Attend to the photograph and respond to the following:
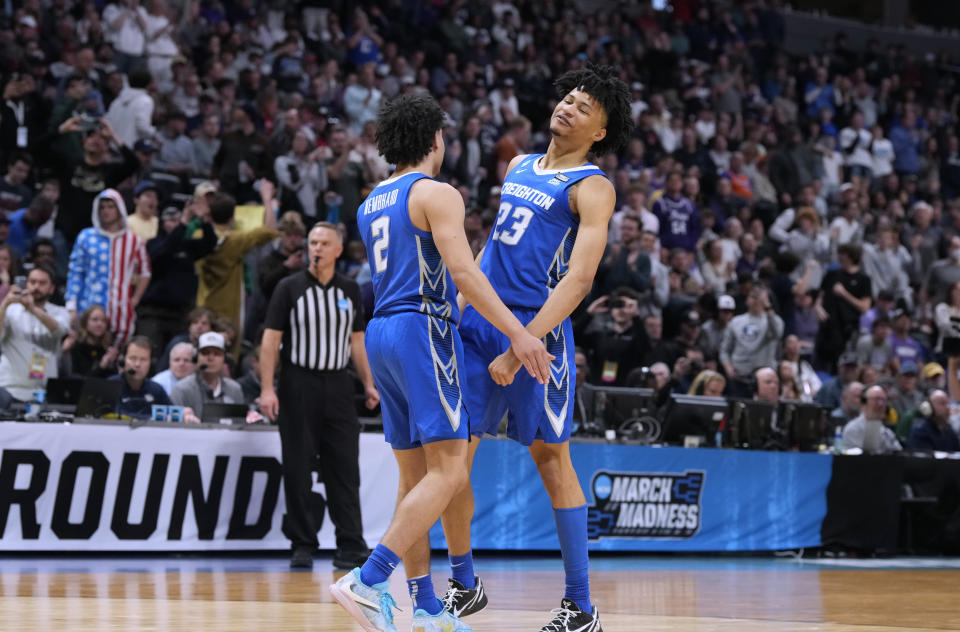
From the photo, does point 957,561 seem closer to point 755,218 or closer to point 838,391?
point 838,391

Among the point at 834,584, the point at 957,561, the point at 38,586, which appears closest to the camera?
the point at 38,586

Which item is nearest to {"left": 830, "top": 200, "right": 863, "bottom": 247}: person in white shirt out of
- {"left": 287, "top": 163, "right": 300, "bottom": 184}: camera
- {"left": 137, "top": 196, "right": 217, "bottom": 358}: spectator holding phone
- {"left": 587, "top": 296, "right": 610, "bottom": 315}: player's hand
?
{"left": 587, "top": 296, "right": 610, "bottom": 315}: player's hand

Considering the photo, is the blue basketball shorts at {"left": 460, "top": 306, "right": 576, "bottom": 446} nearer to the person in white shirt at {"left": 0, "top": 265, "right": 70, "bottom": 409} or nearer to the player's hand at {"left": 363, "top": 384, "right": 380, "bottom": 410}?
the player's hand at {"left": 363, "top": 384, "right": 380, "bottom": 410}

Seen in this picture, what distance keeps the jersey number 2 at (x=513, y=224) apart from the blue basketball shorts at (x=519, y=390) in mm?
317

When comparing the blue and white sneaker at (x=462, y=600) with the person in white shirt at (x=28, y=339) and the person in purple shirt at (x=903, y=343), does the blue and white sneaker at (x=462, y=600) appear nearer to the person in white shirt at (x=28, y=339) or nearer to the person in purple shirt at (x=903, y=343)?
the person in white shirt at (x=28, y=339)

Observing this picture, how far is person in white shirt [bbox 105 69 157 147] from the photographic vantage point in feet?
48.4

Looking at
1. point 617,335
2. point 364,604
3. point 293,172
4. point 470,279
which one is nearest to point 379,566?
point 364,604

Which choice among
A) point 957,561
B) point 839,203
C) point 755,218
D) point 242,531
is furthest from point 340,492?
point 839,203

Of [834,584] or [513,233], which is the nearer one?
[513,233]

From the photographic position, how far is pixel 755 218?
1984 cm

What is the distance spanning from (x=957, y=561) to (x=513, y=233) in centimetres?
818

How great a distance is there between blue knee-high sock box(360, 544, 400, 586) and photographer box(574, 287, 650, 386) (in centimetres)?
867

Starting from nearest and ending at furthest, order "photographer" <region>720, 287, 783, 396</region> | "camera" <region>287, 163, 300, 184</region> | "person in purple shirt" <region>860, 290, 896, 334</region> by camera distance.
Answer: "camera" <region>287, 163, 300, 184</region>, "photographer" <region>720, 287, 783, 396</region>, "person in purple shirt" <region>860, 290, 896, 334</region>

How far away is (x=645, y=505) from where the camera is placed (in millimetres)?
11375
